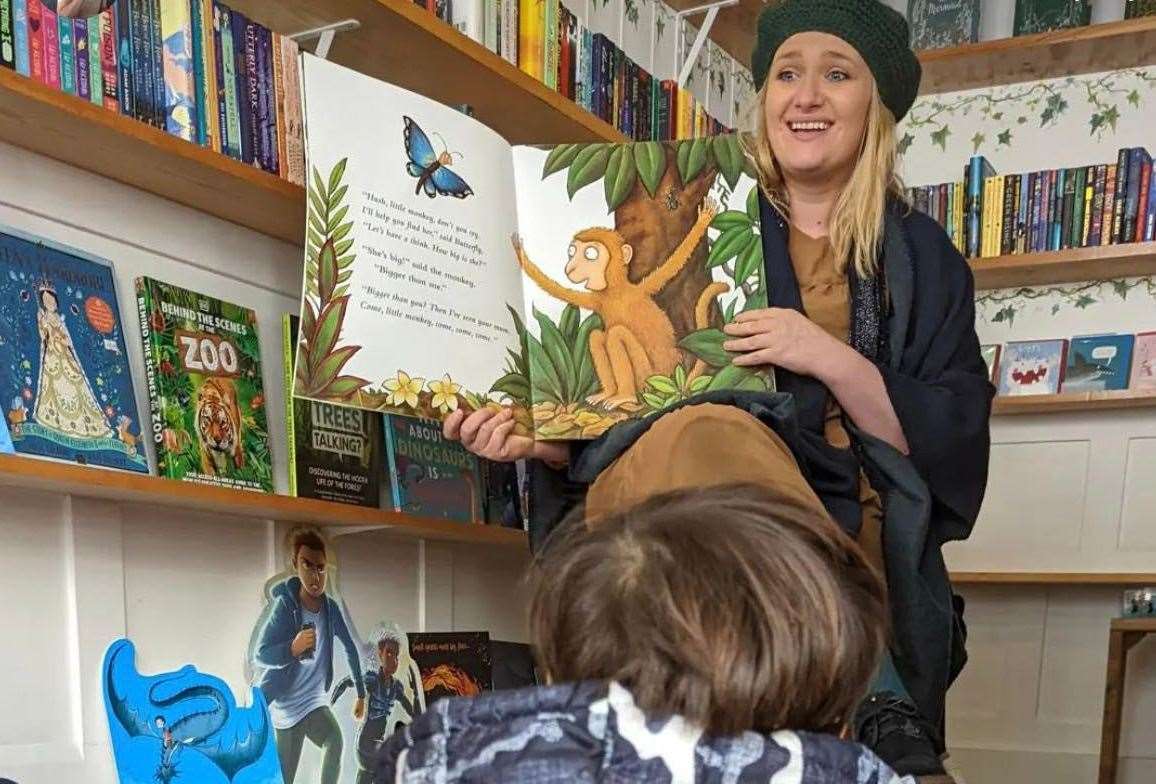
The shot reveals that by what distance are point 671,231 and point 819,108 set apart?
0.74ft

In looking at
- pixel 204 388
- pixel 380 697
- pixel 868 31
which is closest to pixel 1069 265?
pixel 868 31

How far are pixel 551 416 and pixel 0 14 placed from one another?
2.02 feet

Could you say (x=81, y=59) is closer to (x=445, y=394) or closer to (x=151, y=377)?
(x=151, y=377)

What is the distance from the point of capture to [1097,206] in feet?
7.79

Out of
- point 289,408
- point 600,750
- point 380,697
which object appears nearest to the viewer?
point 600,750

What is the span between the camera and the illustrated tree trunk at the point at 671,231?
109cm

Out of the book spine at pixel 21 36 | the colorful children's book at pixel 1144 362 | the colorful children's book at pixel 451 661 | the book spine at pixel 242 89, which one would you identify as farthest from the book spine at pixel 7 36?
the colorful children's book at pixel 1144 362

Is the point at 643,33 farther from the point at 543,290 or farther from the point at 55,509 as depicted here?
the point at 55,509

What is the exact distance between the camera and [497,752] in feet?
1.78

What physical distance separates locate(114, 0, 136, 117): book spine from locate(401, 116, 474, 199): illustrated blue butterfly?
267 millimetres

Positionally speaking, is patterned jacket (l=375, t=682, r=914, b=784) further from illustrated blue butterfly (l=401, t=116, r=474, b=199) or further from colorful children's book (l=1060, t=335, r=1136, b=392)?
colorful children's book (l=1060, t=335, r=1136, b=392)

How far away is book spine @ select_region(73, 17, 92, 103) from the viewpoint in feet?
3.28

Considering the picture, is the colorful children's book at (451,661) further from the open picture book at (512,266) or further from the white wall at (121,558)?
the open picture book at (512,266)

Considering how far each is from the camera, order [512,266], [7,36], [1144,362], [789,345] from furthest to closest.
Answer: [1144,362], [512,266], [789,345], [7,36]
